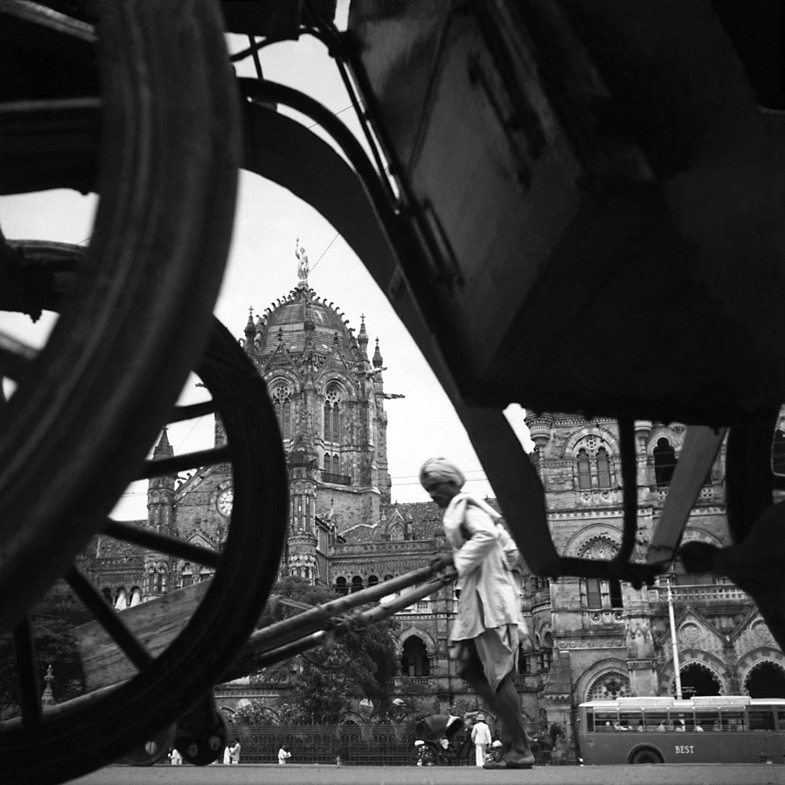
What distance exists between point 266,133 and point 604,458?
35000 mm

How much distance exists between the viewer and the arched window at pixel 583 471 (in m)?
35.2

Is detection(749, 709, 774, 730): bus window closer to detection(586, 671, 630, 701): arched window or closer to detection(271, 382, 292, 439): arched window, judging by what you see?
detection(586, 671, 630, 701): arched window

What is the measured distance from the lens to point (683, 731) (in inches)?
807

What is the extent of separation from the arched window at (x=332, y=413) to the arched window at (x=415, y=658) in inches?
779

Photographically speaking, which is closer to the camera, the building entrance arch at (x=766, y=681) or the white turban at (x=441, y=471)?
the white turban at (x=441, y=471)

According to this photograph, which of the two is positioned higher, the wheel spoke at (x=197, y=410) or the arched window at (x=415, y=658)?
the wheel spoke at (x=197, y=410)

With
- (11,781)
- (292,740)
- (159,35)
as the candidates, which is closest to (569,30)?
(159,35)

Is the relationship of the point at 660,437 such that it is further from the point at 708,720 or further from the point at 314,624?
the point at 314,624

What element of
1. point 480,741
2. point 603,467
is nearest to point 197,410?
point 480,741

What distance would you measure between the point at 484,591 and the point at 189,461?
2046 mm

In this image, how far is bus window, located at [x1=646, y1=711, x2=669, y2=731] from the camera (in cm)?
2258

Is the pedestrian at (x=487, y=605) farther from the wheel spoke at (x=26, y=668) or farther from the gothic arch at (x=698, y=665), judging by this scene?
the gothic arch at (x=698, y=665)

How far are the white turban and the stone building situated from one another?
16.6m

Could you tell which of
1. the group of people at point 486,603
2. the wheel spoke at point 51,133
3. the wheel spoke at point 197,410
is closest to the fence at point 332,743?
the group of people at point 486,603
